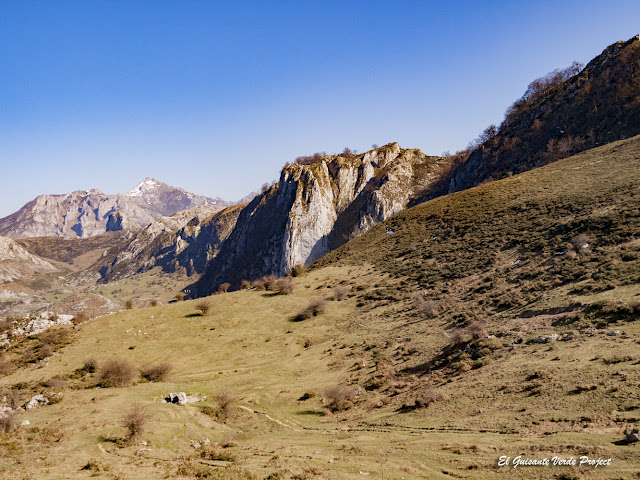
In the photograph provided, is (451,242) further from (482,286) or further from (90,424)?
(90,424)

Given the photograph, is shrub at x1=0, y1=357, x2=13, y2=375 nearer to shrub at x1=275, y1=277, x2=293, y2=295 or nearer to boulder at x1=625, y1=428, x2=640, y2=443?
shrub at x1=275, y1=277, x2=293, y2=295

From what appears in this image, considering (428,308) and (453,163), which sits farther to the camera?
(453,163)

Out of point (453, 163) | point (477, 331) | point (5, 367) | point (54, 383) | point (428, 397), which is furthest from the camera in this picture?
point (453, 163)

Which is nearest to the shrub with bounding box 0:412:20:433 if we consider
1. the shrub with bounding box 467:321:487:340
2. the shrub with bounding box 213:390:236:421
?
the shrub with bounding box 213:390:236:421

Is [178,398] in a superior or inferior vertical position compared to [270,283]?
inferior

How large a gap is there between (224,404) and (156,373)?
15767 millimetres

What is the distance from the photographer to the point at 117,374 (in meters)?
37.3

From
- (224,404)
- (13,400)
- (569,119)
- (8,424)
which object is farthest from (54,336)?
(569,119)

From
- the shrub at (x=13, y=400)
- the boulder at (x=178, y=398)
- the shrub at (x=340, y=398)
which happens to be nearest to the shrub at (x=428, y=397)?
the shrub at (x=340, y=398)

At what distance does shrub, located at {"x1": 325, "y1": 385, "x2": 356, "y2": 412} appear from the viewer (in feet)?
90.2

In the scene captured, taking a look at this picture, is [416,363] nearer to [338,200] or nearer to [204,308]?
[204,308]

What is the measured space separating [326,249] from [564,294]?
133 m

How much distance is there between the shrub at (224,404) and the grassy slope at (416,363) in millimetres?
1062

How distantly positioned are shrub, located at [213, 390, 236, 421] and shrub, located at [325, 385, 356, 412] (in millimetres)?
8390
